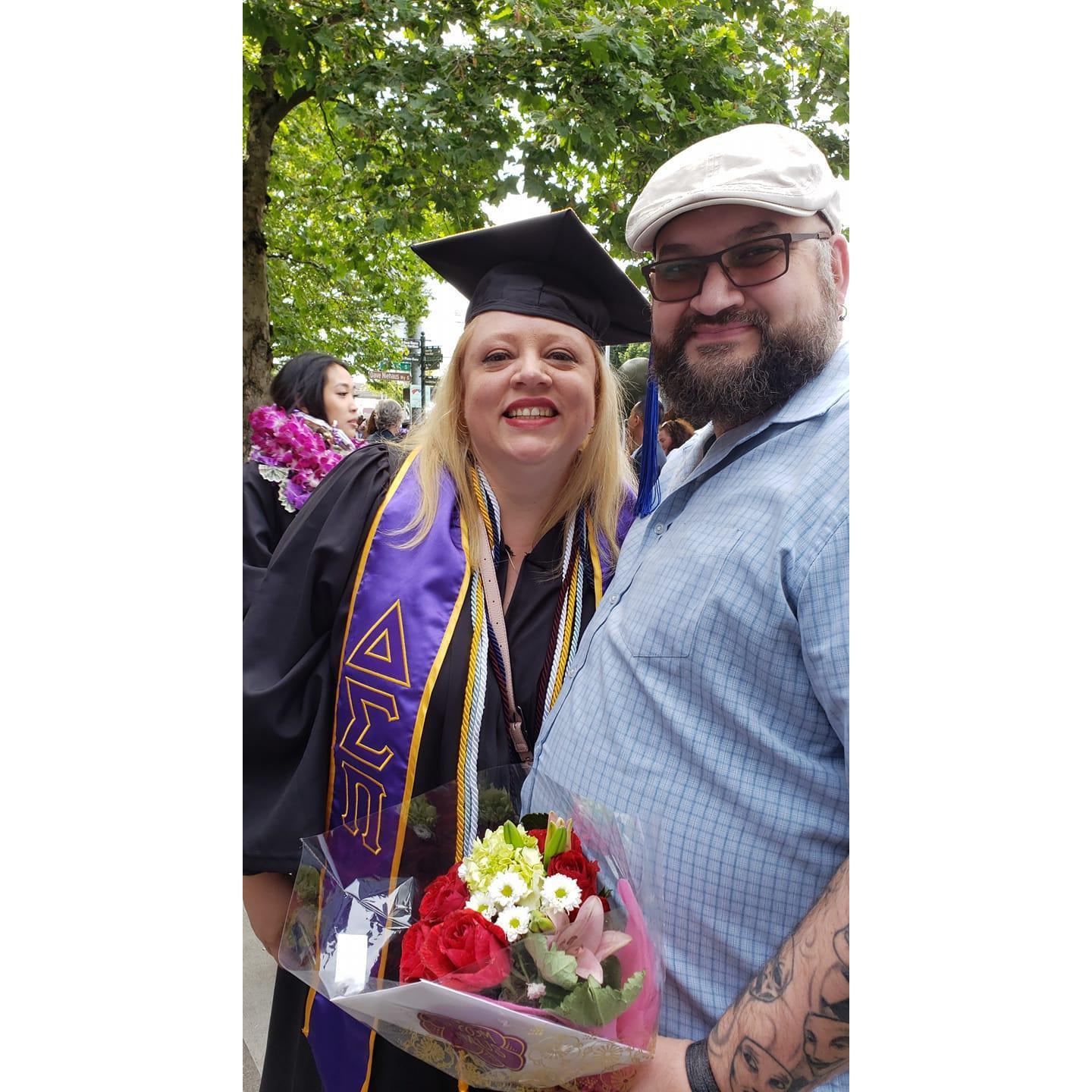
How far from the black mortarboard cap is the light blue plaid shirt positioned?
75 centimetres

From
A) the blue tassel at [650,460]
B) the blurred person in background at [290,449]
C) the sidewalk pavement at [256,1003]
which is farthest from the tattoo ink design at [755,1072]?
the blurred person in background at [290,449]

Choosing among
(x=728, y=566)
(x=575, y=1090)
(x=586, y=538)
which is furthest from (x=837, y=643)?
(x=586, y=538)

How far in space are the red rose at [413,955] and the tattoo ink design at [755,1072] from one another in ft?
1.36

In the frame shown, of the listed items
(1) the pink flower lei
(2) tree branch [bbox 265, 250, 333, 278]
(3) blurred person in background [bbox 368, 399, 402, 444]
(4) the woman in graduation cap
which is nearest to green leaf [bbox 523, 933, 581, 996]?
(4) the woman in graduation cap

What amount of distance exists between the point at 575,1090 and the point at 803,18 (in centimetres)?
264

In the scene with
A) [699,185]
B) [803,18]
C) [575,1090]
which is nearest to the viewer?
[575,1090]

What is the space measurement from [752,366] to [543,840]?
32.5 inches

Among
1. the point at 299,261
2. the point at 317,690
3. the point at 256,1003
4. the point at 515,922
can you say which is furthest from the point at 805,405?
the point at 299,261

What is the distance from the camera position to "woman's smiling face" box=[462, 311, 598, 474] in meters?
1.79

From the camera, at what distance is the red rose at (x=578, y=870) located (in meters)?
1.10

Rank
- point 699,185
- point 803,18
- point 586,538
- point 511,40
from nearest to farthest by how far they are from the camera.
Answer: point 699,185
point 586,538
point 803,18
point 511,40

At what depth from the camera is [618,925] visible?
1104 millimetres
